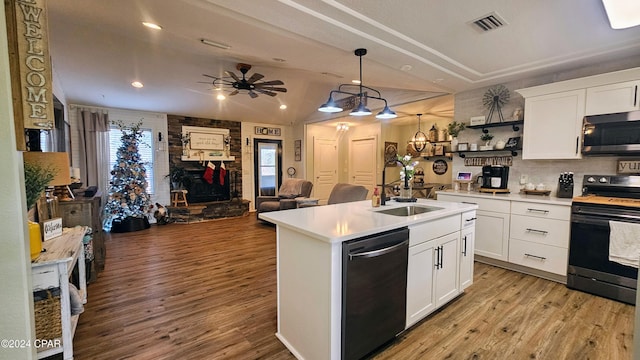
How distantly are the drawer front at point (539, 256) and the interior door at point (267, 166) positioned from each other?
5.95m

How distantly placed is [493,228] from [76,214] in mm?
4853

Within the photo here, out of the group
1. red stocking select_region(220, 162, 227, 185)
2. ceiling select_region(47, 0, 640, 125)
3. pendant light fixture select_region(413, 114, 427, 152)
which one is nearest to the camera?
ceiling select_region(47, 0, 640, 125)

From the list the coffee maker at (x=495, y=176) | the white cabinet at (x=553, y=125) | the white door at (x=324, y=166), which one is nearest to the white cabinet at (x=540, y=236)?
the coffee maker at (x=495, y=176)

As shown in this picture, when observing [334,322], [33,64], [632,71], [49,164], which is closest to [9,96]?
[33,64]

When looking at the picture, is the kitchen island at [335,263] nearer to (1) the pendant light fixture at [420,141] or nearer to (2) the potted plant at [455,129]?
(2) the potted plant at [455,129]

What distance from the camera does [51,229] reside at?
6.48 ft

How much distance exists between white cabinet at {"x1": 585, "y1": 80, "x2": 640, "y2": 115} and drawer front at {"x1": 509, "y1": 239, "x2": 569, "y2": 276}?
1542 mm

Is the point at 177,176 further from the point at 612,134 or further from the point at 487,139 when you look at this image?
the point at 612,134

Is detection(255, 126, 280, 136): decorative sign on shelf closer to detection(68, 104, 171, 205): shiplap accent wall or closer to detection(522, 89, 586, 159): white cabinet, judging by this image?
detection(68, 104, 171, 205): shiplap accent wall

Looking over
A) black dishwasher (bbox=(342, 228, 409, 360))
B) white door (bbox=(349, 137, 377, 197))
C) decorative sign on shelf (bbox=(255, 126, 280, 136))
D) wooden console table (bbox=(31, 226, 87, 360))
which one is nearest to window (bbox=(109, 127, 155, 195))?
decorative sign on shelf (bbox=(255, 126, 280, 136))

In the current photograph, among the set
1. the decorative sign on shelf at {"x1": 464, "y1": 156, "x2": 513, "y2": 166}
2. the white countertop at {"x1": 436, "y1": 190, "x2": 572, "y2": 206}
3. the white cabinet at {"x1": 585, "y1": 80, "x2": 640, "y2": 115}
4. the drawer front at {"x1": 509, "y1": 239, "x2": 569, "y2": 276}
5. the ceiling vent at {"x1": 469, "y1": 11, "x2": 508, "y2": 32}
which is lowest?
the drawer front at {"x1": 509, "y1": 239, "x2": 569, "y2": 276}

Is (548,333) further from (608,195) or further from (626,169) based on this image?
(626,169)

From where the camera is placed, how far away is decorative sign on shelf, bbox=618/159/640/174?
292 centimetres

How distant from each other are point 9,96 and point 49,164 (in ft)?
5.19
